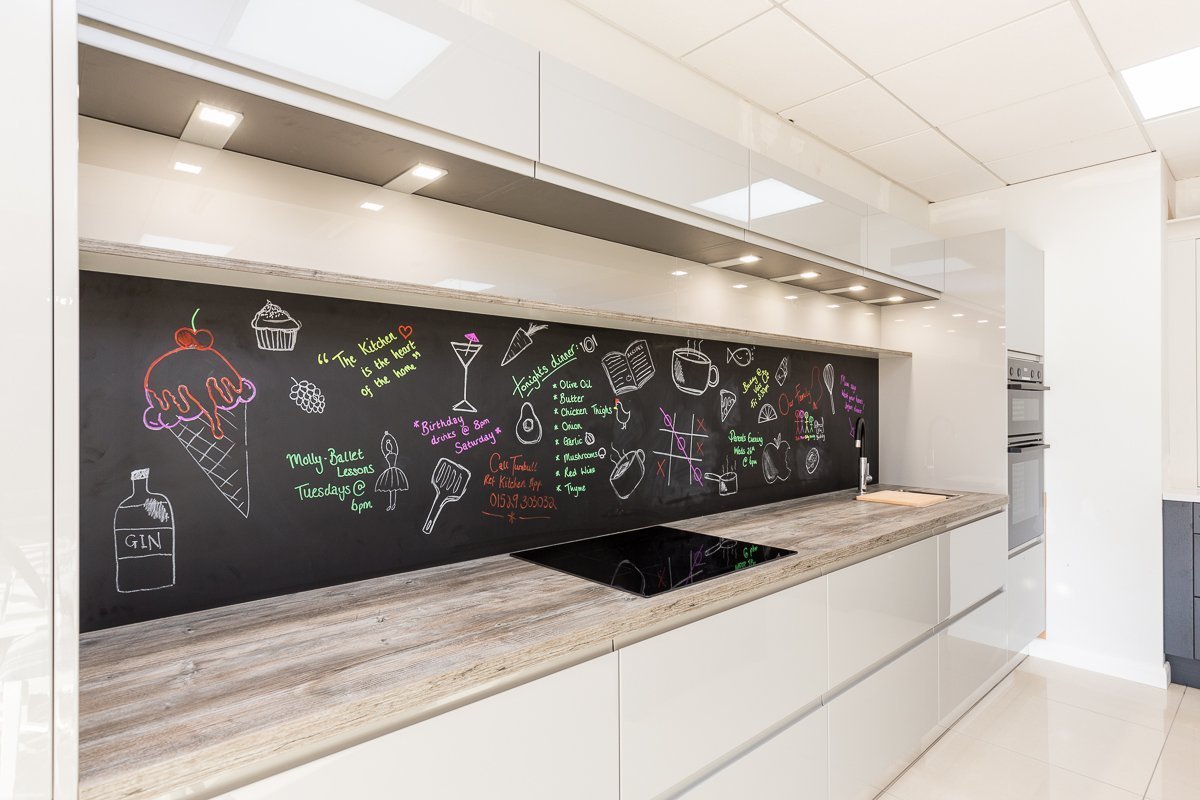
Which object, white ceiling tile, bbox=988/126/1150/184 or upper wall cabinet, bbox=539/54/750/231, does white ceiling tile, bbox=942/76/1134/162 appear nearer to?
white ceiling tile, bbox=988/126/1150/184

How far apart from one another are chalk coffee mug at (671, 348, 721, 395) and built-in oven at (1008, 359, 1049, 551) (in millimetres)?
1662

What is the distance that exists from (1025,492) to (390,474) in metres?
3.20

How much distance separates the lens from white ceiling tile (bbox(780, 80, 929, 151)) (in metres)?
2.58

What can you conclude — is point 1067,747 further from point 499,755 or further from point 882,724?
point 499,755

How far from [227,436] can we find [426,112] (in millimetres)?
850

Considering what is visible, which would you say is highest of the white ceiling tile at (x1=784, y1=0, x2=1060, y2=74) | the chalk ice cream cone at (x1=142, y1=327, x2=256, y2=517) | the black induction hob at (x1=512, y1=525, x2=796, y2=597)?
the white ceiling tile at (x1=784, y1=0, x2=1060, y2=74)

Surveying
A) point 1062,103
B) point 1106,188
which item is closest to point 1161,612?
point 1106,188

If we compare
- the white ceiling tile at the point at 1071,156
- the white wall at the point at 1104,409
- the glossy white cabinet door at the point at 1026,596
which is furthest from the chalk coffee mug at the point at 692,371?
the white wall at the point at 1104,409

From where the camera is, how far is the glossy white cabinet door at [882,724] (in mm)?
1998

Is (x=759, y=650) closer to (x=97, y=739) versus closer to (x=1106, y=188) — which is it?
(x=97, y=739)

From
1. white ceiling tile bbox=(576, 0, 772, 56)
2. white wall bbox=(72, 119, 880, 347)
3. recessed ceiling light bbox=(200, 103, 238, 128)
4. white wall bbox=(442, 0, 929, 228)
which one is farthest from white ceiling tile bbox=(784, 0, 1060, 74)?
recessed ceiling light bbox=(200, 103, 238, 128)

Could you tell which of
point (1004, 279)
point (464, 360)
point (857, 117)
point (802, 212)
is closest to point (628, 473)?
point (464, 360)

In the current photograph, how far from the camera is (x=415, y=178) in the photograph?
1.56m

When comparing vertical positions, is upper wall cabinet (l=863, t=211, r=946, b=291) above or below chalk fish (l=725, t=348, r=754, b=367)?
above
